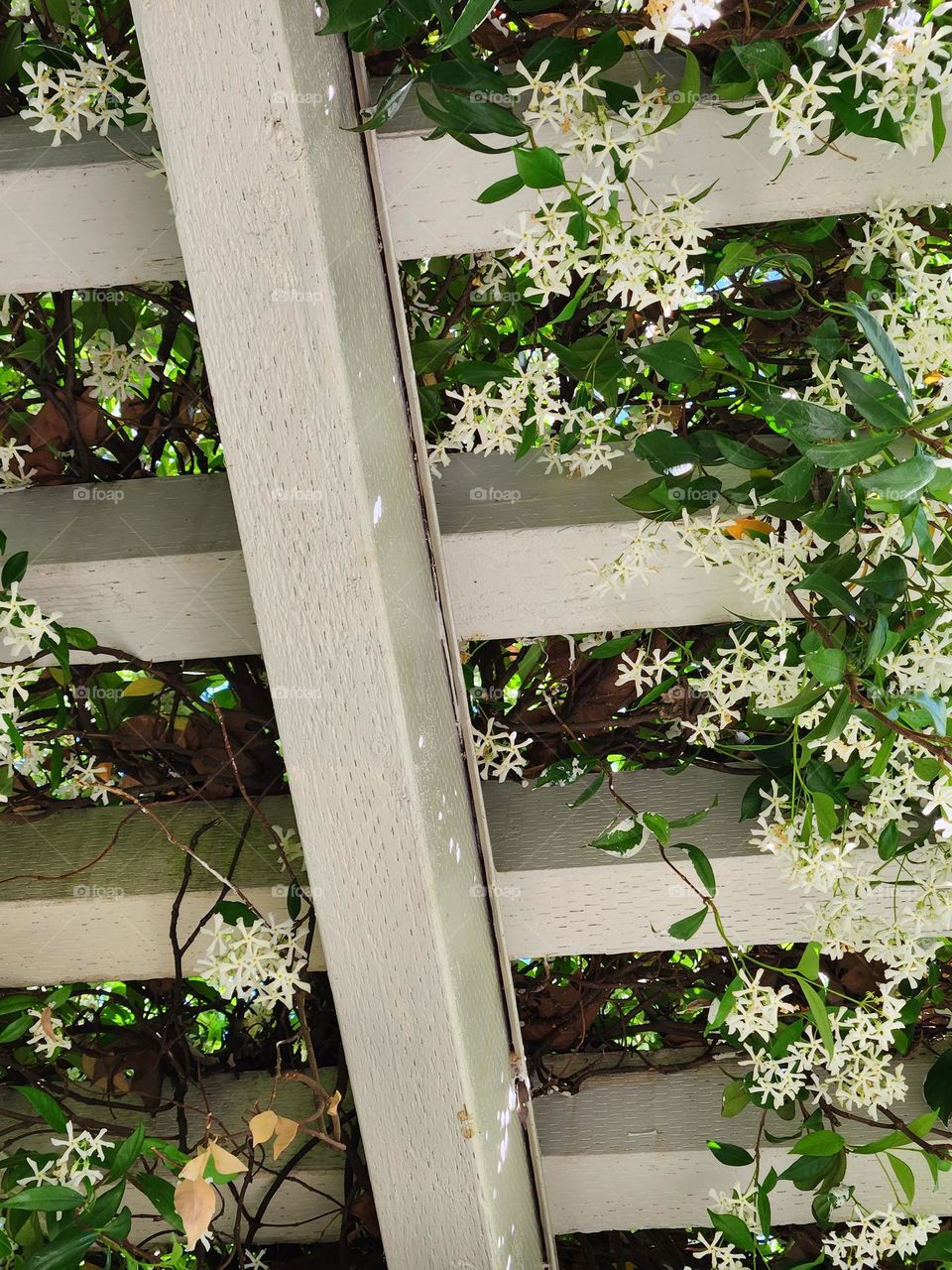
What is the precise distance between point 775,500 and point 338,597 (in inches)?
12.7

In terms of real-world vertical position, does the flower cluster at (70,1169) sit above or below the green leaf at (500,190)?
below

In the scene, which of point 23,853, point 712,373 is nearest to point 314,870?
point 23,853

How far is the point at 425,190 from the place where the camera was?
697 mm

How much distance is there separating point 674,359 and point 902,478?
7.8 inches

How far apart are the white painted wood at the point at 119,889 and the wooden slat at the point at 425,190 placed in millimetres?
535

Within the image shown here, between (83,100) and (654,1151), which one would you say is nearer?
(83,100)

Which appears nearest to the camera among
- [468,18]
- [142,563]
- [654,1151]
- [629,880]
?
[468,18]

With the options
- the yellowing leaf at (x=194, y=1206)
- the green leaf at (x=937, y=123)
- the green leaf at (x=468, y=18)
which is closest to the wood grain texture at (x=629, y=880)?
the yellowing leaf at (x=194, y=1206)

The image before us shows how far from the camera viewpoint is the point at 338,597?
72cm

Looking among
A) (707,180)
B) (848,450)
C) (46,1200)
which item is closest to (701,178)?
(707,180)

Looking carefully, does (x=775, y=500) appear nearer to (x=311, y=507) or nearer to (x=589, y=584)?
(x=589, y=584)

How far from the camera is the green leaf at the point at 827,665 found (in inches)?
27.4

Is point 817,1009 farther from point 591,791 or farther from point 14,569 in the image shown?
point 14,569

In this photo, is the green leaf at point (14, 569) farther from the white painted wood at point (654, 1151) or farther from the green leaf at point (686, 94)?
the white painted wood at point (654, 1151)
